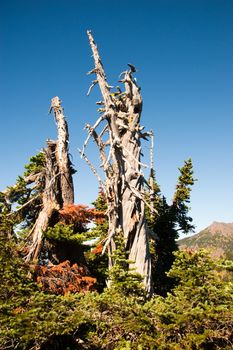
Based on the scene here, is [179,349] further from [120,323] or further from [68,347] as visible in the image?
[68,347]

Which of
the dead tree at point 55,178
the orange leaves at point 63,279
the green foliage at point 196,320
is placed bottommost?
the green foliage at point 196,320

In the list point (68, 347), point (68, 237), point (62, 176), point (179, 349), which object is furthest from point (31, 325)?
point (62, 176)

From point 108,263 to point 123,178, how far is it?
16.8 feet

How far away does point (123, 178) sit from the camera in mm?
14336

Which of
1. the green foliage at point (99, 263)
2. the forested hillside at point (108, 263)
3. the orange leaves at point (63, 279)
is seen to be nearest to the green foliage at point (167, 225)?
the forested hillside at point (108, 263)

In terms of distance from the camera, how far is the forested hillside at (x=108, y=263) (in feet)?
20.8

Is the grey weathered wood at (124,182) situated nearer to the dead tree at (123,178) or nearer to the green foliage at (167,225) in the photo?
→ the dead tree at (123,178)

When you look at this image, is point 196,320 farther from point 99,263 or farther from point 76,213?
point 99,263

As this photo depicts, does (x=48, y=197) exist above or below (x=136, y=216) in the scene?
above

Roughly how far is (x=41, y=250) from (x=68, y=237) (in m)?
2.07

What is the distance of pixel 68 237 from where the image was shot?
13430 mm

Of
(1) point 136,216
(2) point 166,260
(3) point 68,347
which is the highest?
(1) point 136,216

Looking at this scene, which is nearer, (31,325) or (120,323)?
(31,325)

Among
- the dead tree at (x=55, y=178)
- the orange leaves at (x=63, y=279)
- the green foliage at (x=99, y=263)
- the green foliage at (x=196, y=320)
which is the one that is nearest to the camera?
the green foliage at (x=196, y=320)
